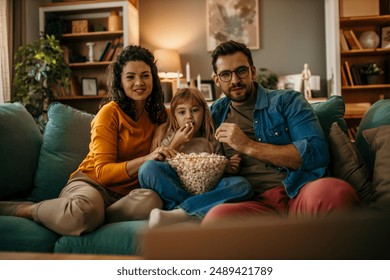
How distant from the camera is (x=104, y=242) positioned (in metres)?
1.24

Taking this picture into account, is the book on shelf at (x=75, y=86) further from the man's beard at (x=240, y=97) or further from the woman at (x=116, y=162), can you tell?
the man's beard at (x=240, y=97)

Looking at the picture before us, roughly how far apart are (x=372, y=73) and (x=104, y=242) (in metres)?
3.48

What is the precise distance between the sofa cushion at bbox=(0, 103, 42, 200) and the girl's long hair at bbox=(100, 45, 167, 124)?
0.41 m

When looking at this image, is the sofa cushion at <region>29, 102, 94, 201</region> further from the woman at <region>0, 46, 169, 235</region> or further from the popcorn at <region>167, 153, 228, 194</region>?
the popcorn at <region>167, 153, 228, 194</region>

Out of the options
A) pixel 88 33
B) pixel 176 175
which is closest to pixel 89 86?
pixel 88 33

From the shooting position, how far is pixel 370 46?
Answer: 3.88 metres

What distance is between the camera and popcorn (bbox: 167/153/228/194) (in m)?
1.32

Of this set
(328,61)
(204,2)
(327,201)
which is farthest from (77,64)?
(327,201)

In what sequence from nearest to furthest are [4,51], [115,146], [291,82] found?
[115,146], [4,51], [291,82]

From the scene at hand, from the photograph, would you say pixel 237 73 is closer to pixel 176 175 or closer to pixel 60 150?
pixel 176 175

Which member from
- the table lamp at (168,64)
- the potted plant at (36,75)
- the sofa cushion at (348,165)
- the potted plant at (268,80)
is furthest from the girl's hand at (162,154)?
the potted plant at (268,80)

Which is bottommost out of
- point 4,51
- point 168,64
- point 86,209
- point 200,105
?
point 86,209

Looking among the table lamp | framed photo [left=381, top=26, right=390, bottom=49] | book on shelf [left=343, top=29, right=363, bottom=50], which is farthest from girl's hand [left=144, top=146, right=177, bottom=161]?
framed photo [left=381, top=26, right=390, bottom=49]
